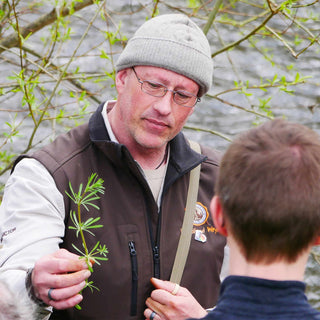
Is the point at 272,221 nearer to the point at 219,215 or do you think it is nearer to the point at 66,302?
the point at 219,215

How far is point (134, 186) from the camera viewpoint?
2623 millimetres

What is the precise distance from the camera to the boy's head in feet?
5.09

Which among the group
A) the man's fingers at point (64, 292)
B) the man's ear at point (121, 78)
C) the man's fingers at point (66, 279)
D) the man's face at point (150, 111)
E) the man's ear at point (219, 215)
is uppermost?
the man's ear at point (121, 78)

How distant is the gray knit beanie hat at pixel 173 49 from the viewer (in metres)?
2.66

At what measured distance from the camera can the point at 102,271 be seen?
8.15ft

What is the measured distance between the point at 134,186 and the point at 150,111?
0.31 metres

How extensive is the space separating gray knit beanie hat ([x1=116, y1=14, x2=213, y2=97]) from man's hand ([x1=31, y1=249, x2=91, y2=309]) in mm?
915

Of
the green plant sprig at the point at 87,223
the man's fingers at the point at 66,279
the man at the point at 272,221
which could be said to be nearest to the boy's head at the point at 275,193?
the man at the point at 272,221

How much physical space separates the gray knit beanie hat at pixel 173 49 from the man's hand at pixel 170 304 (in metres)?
0.85

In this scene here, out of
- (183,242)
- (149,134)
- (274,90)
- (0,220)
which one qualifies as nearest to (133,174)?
(149,134)

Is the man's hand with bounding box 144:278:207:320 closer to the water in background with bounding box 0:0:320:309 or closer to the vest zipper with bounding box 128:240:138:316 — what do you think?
the vest zipper with bounding box 128:240:138:316

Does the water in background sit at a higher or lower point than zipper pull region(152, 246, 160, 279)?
higher

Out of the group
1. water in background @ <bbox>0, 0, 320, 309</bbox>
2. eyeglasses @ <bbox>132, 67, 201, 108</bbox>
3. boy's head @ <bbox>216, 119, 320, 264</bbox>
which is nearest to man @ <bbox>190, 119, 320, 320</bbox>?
boy's head @ <bbox>216, 119, 320, 264</bbox>

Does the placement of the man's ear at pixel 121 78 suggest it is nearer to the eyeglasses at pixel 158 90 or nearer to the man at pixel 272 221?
the eyeglasses at pixel 158 90
